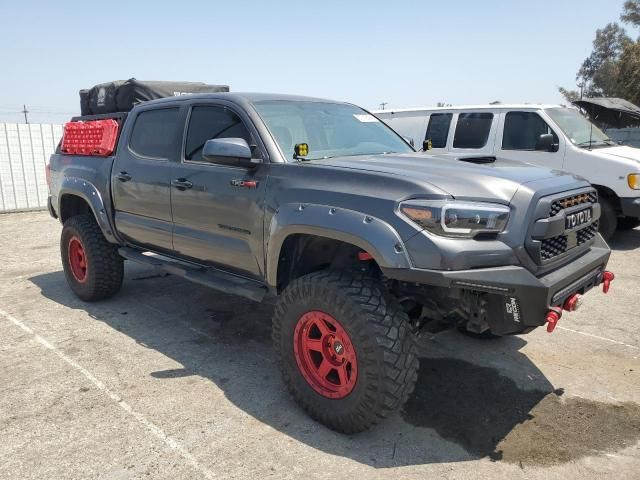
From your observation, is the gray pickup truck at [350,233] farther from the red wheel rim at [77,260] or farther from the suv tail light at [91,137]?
the red wheel rim at [77,260]

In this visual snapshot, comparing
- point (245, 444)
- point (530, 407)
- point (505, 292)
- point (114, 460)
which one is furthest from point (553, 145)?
point (114, 460)

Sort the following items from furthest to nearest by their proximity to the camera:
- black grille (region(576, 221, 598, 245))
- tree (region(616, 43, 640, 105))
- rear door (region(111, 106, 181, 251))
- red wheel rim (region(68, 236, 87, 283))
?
tree (region(616, 43, 640, 105))
red wheel rim (region(68, 236, 87, 283))
rear door (region(111, 106, 181, 251))
black grille (region(576, 221, 598, 245))

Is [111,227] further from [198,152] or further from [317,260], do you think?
[317,260]

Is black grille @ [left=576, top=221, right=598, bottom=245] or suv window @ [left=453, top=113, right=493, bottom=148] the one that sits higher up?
suv window @ [left=453, top=113, right=493, bottom=148]

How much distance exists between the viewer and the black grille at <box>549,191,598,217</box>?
286 centimetres

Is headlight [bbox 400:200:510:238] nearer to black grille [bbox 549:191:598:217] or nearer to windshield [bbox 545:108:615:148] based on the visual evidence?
black grille [bbox 549:191:598:217]

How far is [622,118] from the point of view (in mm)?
11656

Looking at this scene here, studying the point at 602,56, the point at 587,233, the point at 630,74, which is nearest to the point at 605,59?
the point at 602,56

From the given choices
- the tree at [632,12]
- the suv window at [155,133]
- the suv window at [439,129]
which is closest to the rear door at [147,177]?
the suv window at [155,133]

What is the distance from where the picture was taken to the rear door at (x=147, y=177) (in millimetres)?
4211

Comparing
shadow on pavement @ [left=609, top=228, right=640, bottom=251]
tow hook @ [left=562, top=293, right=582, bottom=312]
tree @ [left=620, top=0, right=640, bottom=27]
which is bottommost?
shadow on pavement @ [left=609, top=228, right=640, bottom=251]

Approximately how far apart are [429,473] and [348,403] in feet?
1.79

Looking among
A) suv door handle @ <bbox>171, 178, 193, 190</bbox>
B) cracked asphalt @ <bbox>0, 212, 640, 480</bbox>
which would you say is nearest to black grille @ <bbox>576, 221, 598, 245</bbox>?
cracked asphalt @ <bbox>0, 212, 640, 480</bbox>

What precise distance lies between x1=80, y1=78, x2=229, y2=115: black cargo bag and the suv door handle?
201cm
